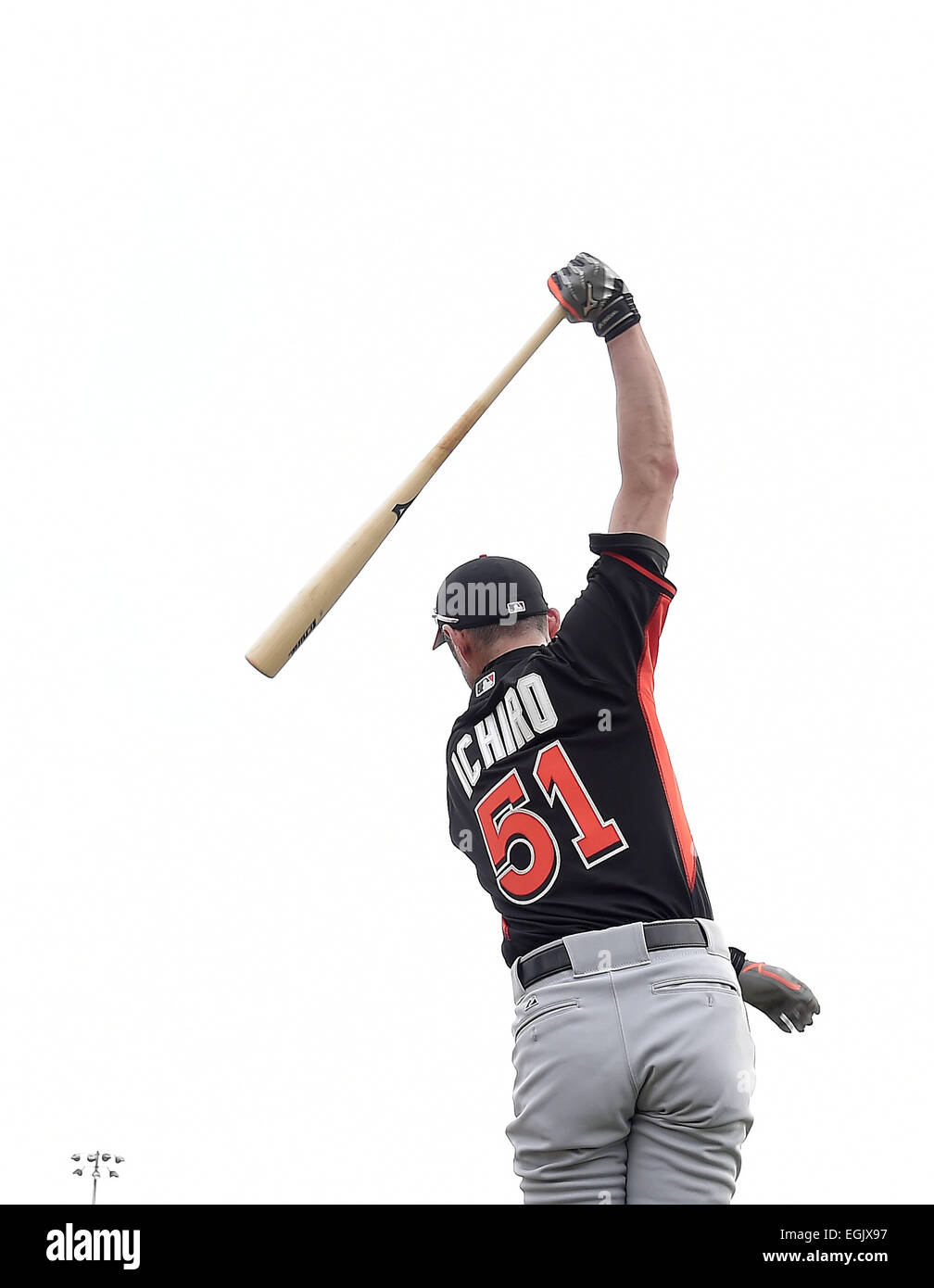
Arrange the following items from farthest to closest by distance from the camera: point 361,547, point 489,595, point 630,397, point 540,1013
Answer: point 361,547
point 489,595
point 630,397
point 540,1013

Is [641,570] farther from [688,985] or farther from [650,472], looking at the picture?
[688,985]

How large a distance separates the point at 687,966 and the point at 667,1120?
1.36 feet

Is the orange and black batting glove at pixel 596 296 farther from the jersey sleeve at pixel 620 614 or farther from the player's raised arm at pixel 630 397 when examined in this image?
the jersey sleeve at pixel 620 614

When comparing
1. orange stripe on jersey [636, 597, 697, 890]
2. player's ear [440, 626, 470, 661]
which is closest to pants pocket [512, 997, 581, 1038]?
orange stripe on jersey [636, 597, 697, 890]

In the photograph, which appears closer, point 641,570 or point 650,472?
point 641,570

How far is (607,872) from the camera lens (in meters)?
3.22

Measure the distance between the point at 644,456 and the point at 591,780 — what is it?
107cm

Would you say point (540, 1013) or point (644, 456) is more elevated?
point (644, 456)

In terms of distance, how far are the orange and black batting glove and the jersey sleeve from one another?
2.91 ft

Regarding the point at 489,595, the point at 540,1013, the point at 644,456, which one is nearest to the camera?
the point at 540,1013

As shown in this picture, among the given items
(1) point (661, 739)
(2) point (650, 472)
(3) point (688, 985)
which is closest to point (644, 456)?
(2) point (650, 472)
